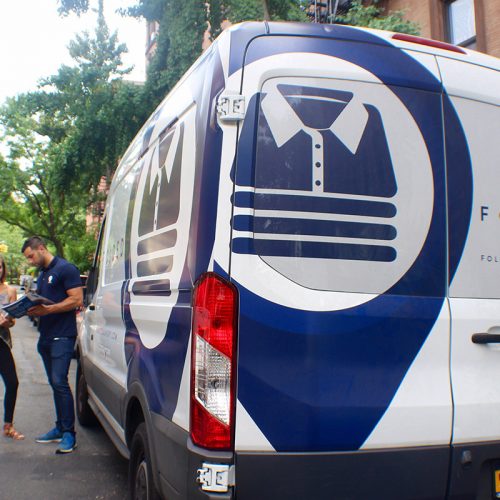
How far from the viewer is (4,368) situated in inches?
225

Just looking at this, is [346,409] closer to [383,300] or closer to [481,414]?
[383,300]

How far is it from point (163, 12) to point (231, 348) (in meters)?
12.1

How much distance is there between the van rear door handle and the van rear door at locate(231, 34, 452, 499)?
0.51ft

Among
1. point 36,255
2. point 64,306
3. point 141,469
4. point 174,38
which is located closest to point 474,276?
point 141,469

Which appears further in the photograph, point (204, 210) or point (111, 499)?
point (111, 499)

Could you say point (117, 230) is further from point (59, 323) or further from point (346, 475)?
point (346, 475)

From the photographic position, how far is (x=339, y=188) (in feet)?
7.98

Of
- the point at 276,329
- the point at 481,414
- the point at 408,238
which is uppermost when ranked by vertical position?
the point at 408,238

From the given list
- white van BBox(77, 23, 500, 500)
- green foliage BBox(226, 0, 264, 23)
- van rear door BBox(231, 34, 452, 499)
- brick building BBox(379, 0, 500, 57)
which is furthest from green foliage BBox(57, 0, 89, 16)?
van rear door BBox(231, 34, 452, 499)

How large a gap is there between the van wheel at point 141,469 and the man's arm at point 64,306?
2.23 metres

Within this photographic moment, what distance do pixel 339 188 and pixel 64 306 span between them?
348 cm

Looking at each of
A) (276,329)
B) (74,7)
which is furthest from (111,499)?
(74,7)

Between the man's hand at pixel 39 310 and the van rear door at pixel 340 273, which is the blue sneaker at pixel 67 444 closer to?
the man's hand at pixel 39 310

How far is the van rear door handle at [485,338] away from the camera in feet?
8.29
